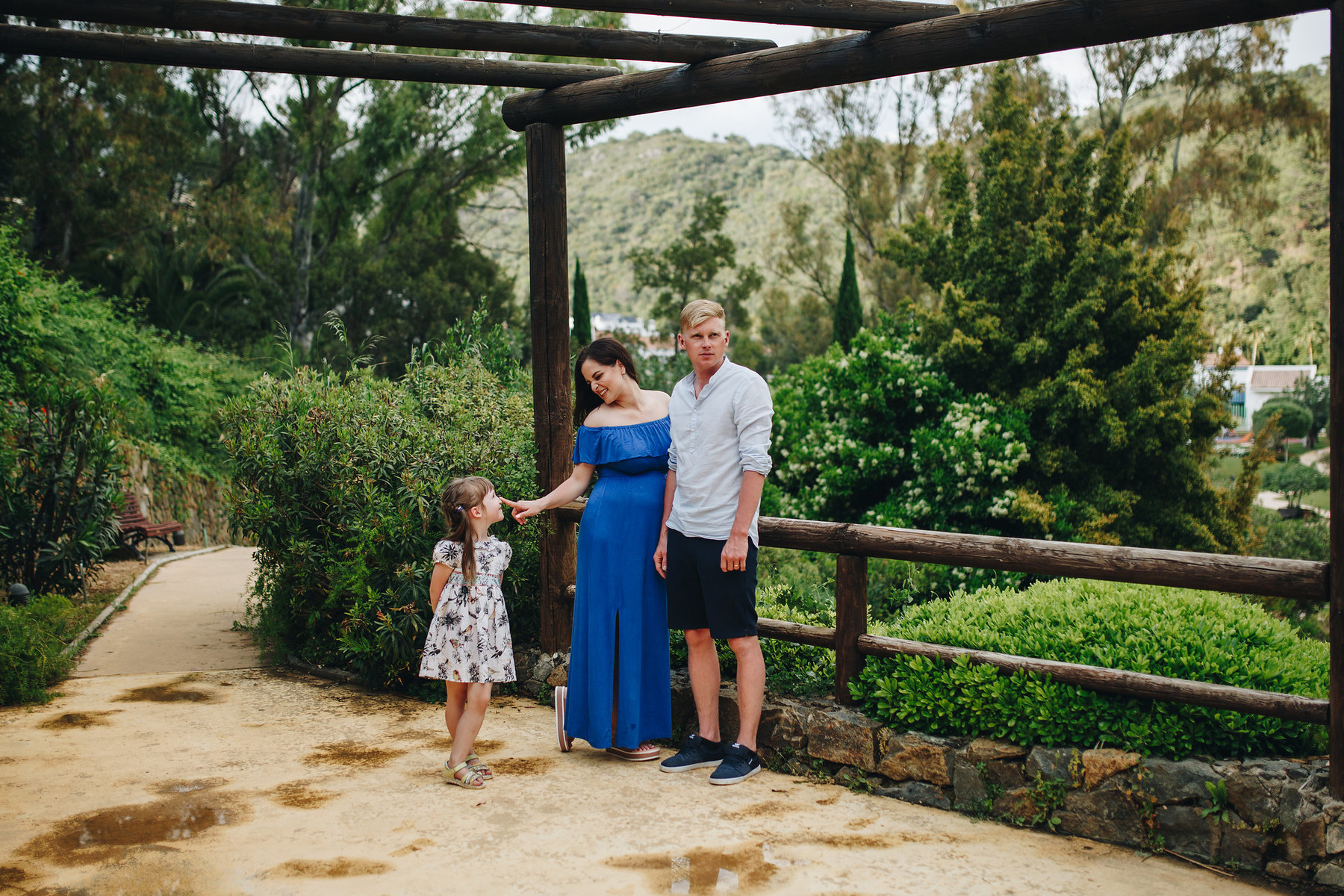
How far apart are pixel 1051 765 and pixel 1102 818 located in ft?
0.74

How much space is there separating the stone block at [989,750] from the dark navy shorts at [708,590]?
908mm

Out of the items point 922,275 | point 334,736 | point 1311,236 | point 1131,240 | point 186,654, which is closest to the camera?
point 334,736

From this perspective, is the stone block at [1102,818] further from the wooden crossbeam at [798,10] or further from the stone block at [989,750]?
the wooden crossbeam at [798,10]

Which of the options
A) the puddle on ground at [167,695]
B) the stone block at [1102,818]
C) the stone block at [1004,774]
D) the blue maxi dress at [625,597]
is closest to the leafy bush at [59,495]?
the puddle on ground at [167,695]

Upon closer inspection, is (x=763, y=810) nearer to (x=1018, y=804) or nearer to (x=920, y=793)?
(x=920, y=793)

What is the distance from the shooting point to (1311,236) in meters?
37.6

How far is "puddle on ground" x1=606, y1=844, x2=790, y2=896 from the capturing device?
294 cm

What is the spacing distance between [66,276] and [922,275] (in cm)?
1650

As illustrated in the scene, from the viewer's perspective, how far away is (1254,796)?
306 centimetres

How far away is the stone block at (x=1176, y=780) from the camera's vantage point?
315 cm

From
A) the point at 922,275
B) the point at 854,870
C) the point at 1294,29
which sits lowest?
the point at 854,870

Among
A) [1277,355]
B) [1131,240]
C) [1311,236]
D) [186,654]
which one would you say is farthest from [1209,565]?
[1277,355]

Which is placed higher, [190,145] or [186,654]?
[190,145]

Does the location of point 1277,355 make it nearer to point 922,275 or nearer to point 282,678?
point 922,275
